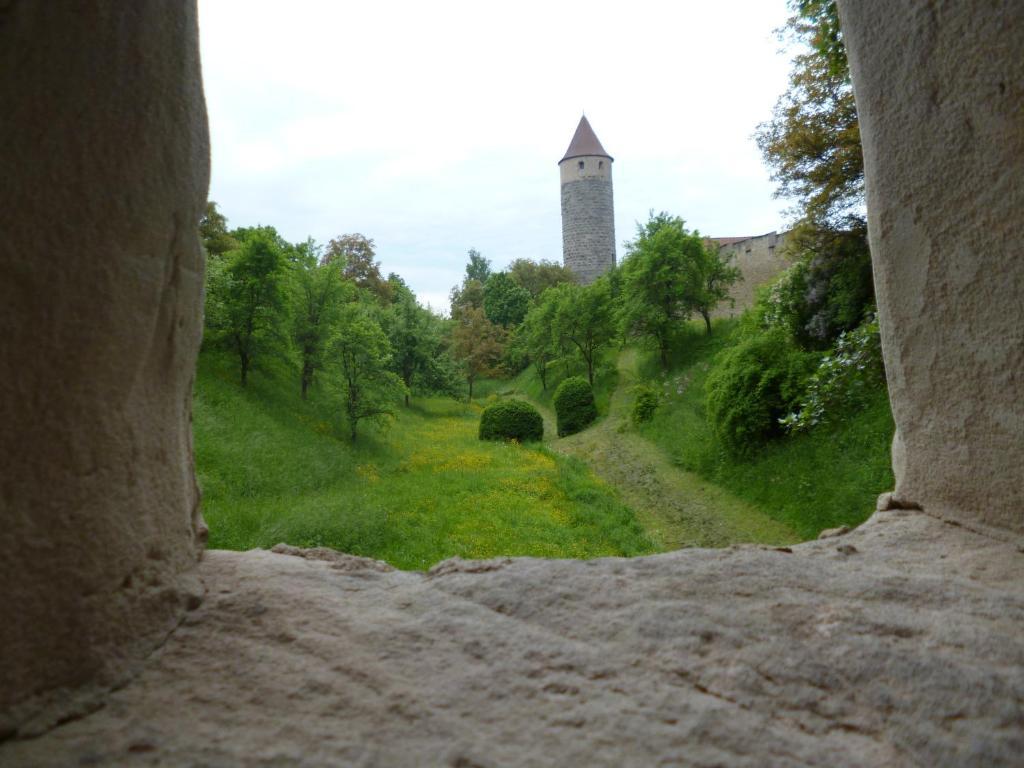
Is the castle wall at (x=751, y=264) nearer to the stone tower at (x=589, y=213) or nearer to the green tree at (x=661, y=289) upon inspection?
the green tree at (x=661, y=289)

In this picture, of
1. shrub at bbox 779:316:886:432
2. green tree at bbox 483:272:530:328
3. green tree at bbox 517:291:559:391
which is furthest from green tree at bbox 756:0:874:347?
green tree at bbox 483:272:530:328

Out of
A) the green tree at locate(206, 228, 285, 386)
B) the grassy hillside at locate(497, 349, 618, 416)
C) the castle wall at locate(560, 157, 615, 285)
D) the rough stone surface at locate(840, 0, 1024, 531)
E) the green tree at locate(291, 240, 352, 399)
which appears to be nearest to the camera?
the rough stone surface at locate(840, 0, 1024, 531)

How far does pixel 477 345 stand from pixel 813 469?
2640 cm

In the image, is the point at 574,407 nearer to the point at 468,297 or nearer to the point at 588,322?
the point at 588,322

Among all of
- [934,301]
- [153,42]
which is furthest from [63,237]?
[934,301]

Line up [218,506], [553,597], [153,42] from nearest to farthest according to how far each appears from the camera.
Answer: [153,42], [553,597], [218,506]

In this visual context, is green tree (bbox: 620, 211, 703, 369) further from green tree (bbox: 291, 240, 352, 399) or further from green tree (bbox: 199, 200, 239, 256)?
green tree (bbox: 199, 200, 239, 256)

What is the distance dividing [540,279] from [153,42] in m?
46.7

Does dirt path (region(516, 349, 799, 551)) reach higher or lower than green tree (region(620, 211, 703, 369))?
lower

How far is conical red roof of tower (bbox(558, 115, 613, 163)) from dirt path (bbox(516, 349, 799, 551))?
33.5 m

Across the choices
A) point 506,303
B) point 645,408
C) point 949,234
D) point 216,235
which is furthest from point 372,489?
point 506,303

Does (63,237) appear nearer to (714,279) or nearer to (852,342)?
(852,342)

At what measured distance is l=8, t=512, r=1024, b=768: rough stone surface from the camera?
1.63 meters

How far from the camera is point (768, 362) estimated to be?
41.3ft
